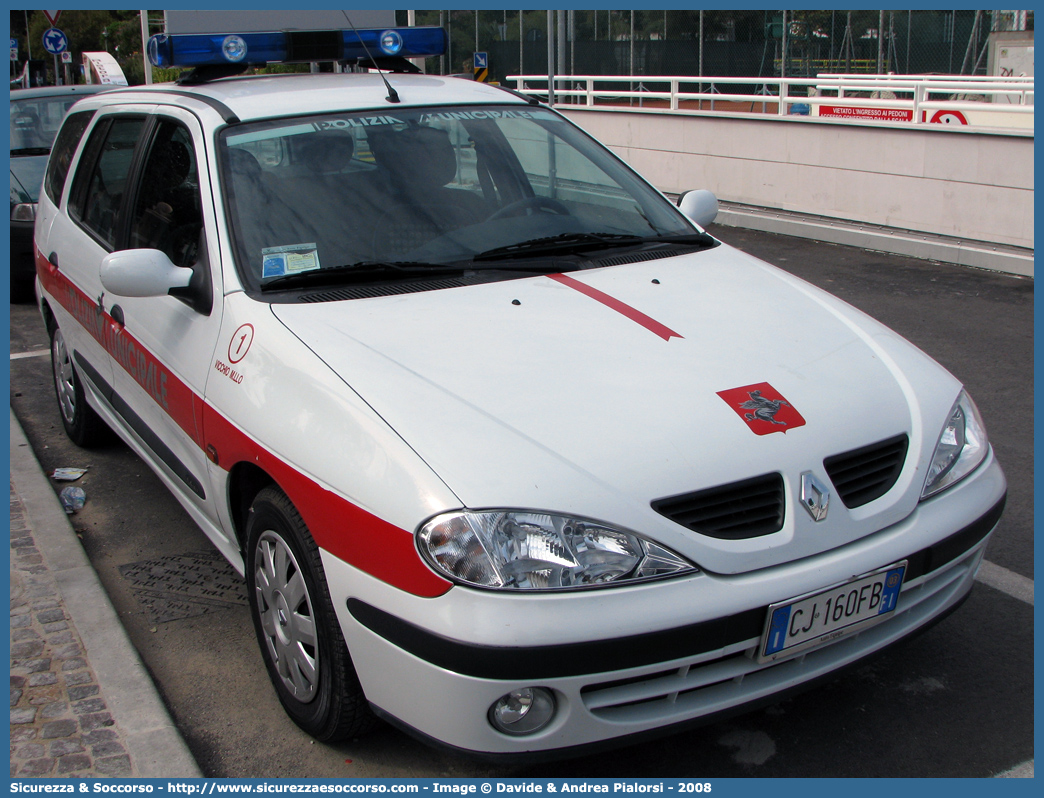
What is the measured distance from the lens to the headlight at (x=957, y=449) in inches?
108

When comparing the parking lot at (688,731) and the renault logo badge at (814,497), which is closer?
the renault logo badge at (814,497)

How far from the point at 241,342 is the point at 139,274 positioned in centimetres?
49

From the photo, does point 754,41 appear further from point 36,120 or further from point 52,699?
point 52,699

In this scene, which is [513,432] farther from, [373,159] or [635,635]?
[373,159]

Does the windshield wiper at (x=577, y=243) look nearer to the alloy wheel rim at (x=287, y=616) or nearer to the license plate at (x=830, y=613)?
the alloy wheel rim at (x=287, y=616)

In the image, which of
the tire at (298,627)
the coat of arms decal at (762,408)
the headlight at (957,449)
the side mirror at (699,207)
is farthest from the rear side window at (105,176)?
the headlight at (957,449)

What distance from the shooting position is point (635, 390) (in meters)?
2.62

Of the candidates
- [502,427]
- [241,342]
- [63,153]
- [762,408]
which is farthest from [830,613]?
[63,153]

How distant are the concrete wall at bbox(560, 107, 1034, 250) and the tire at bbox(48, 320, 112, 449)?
7917mm

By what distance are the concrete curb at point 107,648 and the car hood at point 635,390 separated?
45.5 inches

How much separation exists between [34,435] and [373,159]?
3225 mm

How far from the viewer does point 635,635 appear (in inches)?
88.2

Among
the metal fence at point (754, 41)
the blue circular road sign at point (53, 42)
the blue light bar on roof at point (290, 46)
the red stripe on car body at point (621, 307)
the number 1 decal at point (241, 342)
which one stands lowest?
the number 1 decal at point (241, 342)

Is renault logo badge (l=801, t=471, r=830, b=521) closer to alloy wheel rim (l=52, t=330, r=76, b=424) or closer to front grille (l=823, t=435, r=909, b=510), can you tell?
front grille (l=823, t=435, r=909, b=510)
